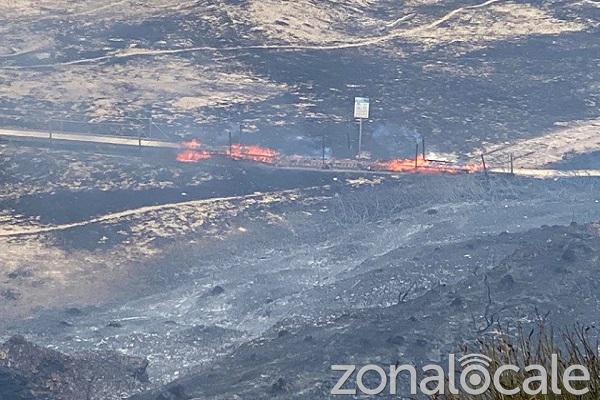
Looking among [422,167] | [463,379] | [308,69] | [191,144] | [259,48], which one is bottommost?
[422,167]

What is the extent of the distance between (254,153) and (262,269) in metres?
5.82

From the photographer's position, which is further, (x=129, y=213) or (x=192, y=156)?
(x=192, y=156)

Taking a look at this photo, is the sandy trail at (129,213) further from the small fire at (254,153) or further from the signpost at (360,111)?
the signpost at (360,111)

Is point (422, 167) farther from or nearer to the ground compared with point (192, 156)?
nearer to the ground

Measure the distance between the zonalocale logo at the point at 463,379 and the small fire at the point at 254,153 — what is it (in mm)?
11979

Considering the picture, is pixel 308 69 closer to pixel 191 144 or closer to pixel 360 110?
pixel 360 110

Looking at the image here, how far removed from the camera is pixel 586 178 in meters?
23.1

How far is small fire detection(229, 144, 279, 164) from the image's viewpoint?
77.4ft

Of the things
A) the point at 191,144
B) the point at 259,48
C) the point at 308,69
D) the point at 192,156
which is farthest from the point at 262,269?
Result: the point at 259,48

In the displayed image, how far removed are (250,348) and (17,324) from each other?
480cm

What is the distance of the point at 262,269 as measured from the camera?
61.6ft

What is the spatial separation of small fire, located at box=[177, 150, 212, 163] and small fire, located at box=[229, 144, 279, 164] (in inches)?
26.0

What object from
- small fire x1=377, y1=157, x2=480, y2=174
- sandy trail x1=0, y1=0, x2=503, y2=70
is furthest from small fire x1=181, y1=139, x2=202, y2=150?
sandy trail x1=0, y1=0, x2=503, y2=70

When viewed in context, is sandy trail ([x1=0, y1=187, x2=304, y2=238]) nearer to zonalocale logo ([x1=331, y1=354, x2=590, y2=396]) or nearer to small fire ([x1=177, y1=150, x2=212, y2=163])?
small fire ([x1=177, y1=150, x2=212, y2=163])
